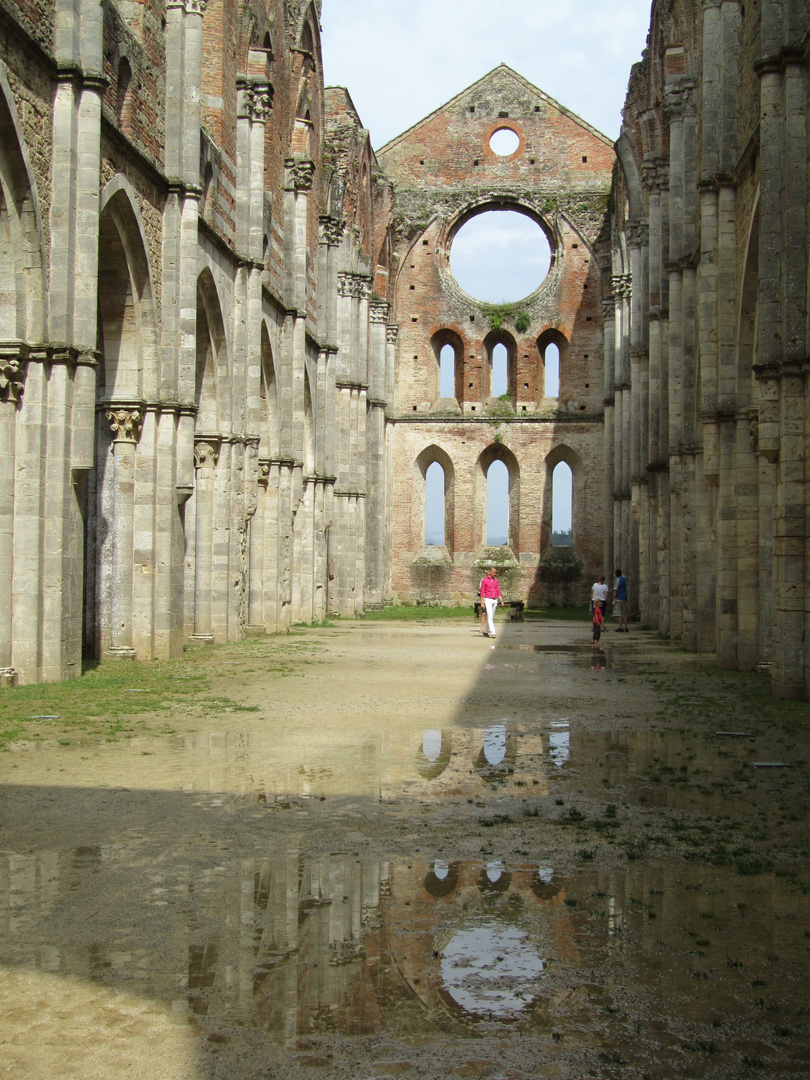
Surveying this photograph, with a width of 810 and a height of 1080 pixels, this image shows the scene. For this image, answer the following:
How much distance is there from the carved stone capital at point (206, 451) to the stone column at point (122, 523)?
4.02 m

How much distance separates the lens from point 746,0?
1647 cm

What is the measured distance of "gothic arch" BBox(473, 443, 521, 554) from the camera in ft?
129

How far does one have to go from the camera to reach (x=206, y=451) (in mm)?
20016

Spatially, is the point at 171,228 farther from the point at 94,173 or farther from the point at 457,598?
the point at 457,598

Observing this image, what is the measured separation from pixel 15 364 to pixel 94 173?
253 cm

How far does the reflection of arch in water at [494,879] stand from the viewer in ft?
15.9

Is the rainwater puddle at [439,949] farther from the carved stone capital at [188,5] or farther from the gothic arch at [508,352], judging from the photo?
the gothic arch at [508,352]

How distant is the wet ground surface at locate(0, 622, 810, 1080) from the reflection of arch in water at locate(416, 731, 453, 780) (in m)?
0.05

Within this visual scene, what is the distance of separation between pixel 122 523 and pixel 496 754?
9.00m

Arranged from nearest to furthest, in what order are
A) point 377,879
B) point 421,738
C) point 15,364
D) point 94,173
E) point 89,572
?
point 377,879 < point 421,738 < point 15,364 < point 94,173 < point 89,572

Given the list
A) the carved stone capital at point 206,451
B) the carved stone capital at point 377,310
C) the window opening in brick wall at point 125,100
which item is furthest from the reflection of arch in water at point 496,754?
the carved stone capital at point 377,310

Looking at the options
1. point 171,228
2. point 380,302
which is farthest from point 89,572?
point 380,302

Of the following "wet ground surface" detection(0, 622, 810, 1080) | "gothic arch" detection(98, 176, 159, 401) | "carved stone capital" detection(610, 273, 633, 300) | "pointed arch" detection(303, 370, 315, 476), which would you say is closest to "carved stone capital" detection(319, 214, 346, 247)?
"pointed arch" detection(303, 370, 315, 476)

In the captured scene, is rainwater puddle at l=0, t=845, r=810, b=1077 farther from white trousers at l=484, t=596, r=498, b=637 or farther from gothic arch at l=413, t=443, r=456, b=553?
gothic arch at l=413, t=443, r=456, b=553
